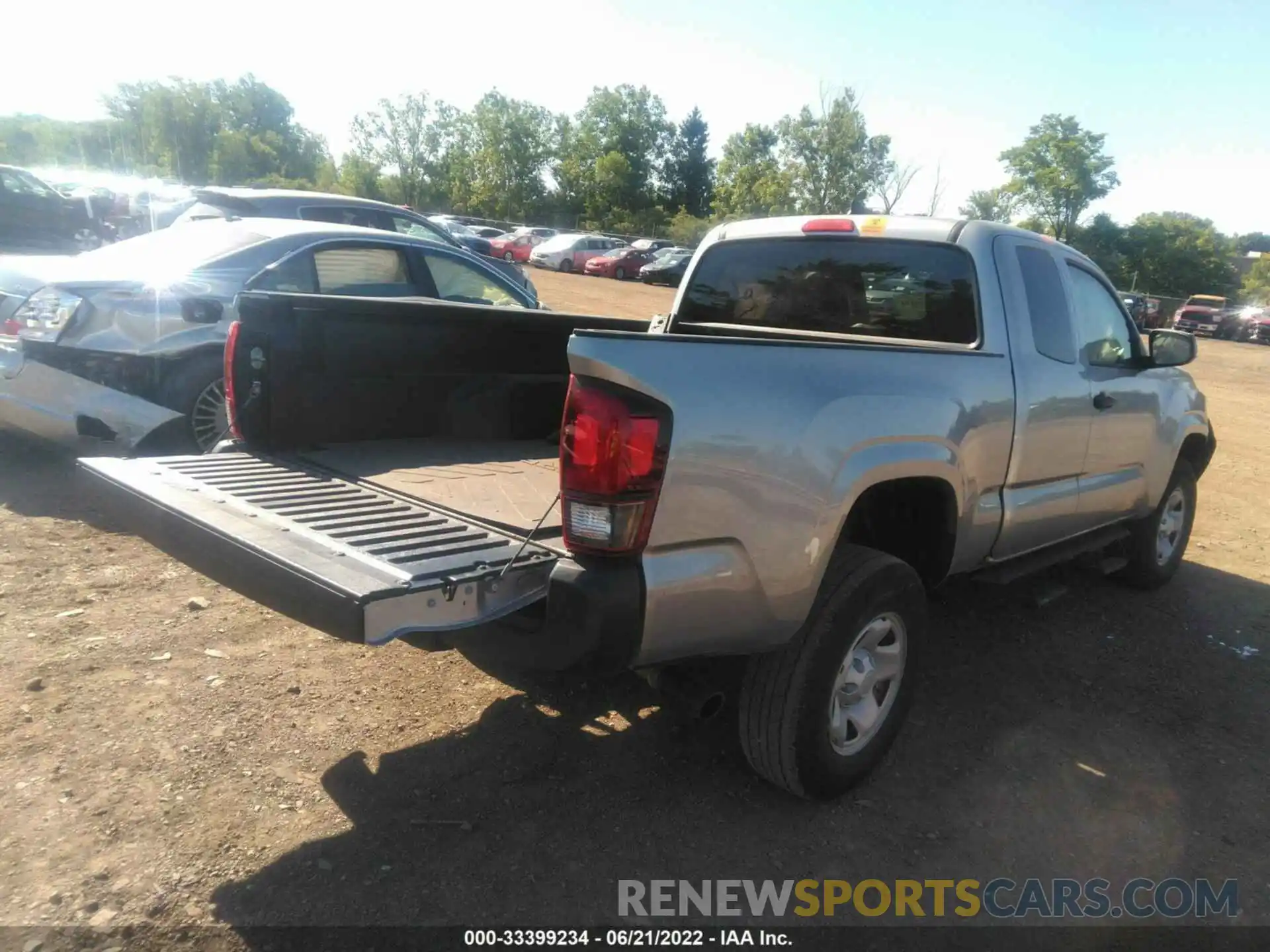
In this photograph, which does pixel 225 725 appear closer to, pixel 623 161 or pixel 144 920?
pixel 144 920

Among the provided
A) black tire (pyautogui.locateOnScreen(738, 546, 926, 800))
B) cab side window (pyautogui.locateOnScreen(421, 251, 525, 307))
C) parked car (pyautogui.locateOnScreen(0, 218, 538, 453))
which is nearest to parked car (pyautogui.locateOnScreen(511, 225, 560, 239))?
cab side window (pyautogui.locateOnScreen(421, 251, 525, 307))

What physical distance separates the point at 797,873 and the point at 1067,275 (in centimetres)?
309

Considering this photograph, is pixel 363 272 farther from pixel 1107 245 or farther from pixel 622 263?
pixel 1107 245

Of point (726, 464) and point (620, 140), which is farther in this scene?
point (620, 140)

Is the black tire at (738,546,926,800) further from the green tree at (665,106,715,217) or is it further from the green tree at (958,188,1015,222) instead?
the green tree at (665,106,715,217)

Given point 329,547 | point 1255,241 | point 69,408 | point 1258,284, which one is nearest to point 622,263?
point 69,408

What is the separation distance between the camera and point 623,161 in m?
70.8

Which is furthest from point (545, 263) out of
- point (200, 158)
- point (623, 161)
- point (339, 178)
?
point (200, 158)

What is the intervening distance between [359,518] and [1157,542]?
15.5 feet

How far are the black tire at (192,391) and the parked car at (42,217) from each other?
957 centimetres

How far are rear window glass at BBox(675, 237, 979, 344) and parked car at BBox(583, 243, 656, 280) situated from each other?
3268 cm

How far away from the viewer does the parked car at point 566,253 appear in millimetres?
38438

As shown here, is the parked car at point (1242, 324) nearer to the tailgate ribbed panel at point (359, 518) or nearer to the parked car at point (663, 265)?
the parked car at point (663, 265)

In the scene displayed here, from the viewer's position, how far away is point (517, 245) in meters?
40.8
